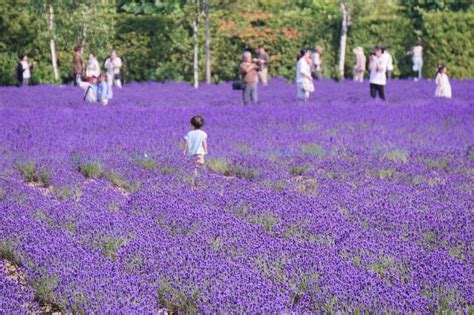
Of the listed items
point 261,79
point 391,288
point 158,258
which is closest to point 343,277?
point 391,288

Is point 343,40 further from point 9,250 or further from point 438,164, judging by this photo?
point 9,250

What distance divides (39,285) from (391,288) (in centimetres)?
197

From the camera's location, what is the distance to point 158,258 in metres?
6.04

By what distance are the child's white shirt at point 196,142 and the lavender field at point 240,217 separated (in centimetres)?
17

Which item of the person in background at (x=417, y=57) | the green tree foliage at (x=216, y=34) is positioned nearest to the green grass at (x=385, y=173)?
the green tree foliage at (x=216, y=34)

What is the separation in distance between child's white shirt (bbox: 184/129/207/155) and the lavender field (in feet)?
0.56

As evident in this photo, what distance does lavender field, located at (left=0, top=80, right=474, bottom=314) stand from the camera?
525 centimetres

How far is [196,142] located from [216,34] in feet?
73.4

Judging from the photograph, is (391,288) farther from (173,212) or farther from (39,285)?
(173,212)

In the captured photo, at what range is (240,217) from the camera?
7836 millimetres

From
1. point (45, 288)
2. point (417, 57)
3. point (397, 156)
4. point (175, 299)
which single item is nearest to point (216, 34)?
point (417, 57)

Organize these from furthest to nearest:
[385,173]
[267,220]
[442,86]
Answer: [442,86] → [385,173] → [267,220]

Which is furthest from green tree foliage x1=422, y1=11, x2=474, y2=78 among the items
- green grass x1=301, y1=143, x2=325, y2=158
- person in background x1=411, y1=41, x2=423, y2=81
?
green grass x1=301, y1=143, x2=325, y2=158

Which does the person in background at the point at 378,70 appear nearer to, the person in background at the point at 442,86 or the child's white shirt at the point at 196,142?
the person in background at the point at 442,86
